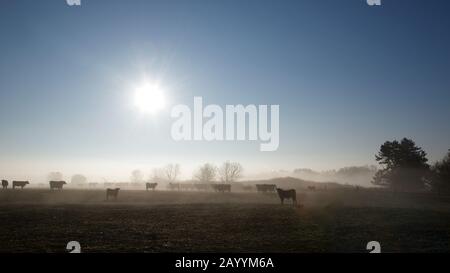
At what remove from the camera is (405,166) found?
69.5 metres

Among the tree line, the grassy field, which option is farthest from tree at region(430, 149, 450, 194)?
the grassy field

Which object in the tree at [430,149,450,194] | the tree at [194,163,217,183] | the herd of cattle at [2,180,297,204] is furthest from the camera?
the tree at [194,163,217,183]

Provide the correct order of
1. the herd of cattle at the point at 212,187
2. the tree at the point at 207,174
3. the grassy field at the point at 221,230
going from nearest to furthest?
the grassy field at the point at 221,230 < the herd of cattle at the point at 212,187 < the tree at the point at 207,174

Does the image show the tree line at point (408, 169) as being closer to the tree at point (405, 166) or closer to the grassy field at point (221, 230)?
the tree at point (405, 166)

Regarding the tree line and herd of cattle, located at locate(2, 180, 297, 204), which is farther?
the tree line

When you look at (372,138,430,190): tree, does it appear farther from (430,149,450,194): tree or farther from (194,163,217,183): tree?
(194,163,217,183): tree

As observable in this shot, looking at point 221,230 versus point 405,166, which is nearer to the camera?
point 221,230

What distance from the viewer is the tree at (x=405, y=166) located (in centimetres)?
6900

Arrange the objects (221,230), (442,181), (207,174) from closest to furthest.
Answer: (221,230), (442,181), (207,174)

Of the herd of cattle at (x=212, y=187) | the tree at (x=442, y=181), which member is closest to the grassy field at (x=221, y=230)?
the herd of cattle at (x=212, y=187)

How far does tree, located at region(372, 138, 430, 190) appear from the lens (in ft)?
226

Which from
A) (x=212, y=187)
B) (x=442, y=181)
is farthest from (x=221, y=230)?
(x=442, y=181)

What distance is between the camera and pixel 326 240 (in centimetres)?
1852

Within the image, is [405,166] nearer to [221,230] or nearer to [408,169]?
[408,169]
